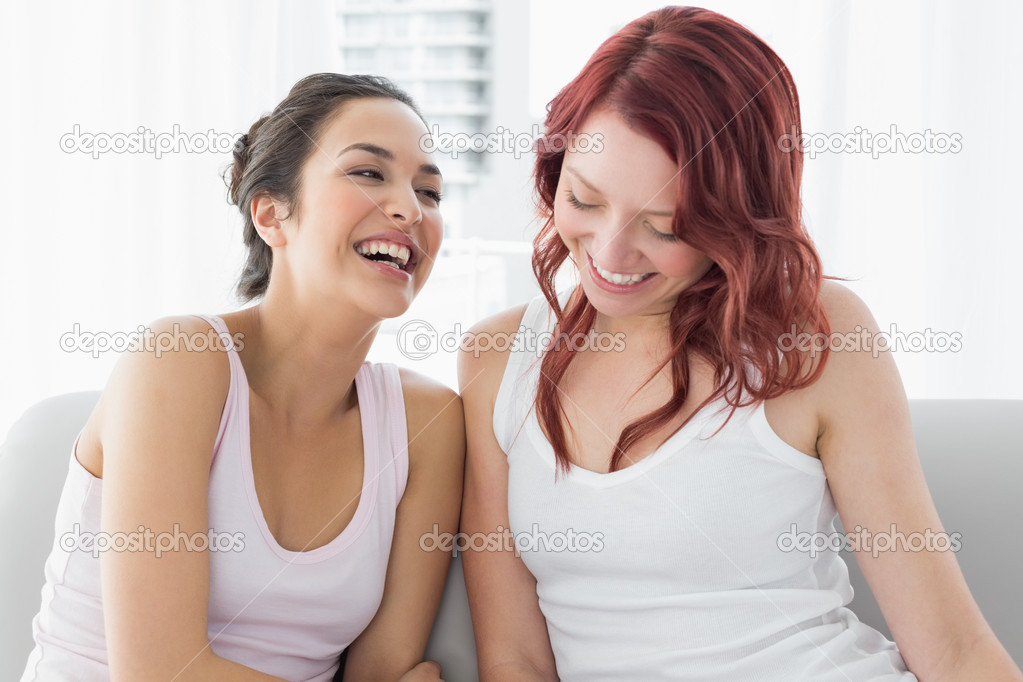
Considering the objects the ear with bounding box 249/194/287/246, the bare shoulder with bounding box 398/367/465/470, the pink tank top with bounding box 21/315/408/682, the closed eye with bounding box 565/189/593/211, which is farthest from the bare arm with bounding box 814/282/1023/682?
the ear with bounding box 249/194/287/246

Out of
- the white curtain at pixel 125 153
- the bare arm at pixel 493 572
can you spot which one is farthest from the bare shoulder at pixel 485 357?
the white curtain at pixel 125 153

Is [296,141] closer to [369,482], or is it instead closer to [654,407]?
[369,482]

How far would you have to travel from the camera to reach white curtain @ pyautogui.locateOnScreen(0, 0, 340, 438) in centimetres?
260

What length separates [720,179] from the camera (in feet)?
3.56

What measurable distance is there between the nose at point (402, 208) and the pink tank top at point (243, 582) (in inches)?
11.4

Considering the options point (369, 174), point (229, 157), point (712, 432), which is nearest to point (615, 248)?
point (712, 432)

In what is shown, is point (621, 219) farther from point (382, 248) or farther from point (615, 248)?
point (382, 248)

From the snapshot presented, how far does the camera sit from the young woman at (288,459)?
3.59 feet

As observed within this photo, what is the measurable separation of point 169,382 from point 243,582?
0.94ft

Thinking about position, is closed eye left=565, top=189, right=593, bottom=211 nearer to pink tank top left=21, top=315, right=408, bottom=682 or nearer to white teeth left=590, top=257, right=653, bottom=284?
white teeth left=590, top=257, right=653, bottom=284

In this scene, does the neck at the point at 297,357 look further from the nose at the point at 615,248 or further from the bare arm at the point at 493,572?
the nose at the point at 615,248

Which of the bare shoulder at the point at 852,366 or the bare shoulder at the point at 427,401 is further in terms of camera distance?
the bare shoulder at the point at 427,401

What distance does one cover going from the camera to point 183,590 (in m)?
1.09

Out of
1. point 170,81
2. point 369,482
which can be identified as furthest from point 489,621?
point 170,81
